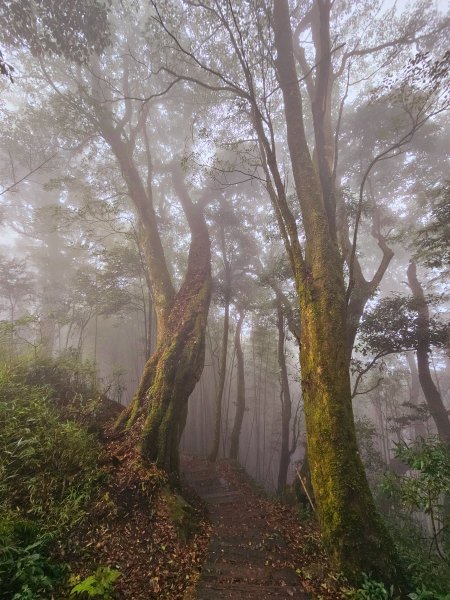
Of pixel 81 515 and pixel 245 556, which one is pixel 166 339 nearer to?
pixel 81 515

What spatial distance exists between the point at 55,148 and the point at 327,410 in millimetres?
15394

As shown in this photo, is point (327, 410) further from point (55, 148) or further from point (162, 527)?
point (55, 148)

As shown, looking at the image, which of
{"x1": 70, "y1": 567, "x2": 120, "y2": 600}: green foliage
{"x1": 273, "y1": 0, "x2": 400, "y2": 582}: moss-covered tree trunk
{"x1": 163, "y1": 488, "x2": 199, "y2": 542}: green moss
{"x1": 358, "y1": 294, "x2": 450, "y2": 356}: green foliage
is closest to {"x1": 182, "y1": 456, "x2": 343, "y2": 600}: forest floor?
{"x1": 163, "y1": 488, "x2": 199, "y2": 542}: green moss

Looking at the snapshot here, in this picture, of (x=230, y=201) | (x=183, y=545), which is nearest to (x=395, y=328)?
(x=183, y=545)

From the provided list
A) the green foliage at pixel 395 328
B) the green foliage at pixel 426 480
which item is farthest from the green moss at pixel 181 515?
the green foliage at pixel 395 328

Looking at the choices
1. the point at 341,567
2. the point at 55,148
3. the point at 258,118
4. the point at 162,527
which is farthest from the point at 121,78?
the point at 341,567

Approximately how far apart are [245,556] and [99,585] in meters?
2.31

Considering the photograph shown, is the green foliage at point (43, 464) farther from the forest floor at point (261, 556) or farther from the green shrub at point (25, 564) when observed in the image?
the forest floor at point (261, 556)

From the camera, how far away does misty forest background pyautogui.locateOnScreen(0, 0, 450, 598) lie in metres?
5.52

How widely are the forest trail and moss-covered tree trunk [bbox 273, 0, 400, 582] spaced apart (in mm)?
→ 1035

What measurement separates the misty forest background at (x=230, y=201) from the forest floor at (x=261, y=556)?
34.3 inches

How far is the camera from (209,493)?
7.76 meters

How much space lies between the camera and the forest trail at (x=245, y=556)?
373 cm

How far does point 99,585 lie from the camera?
3.17 m
